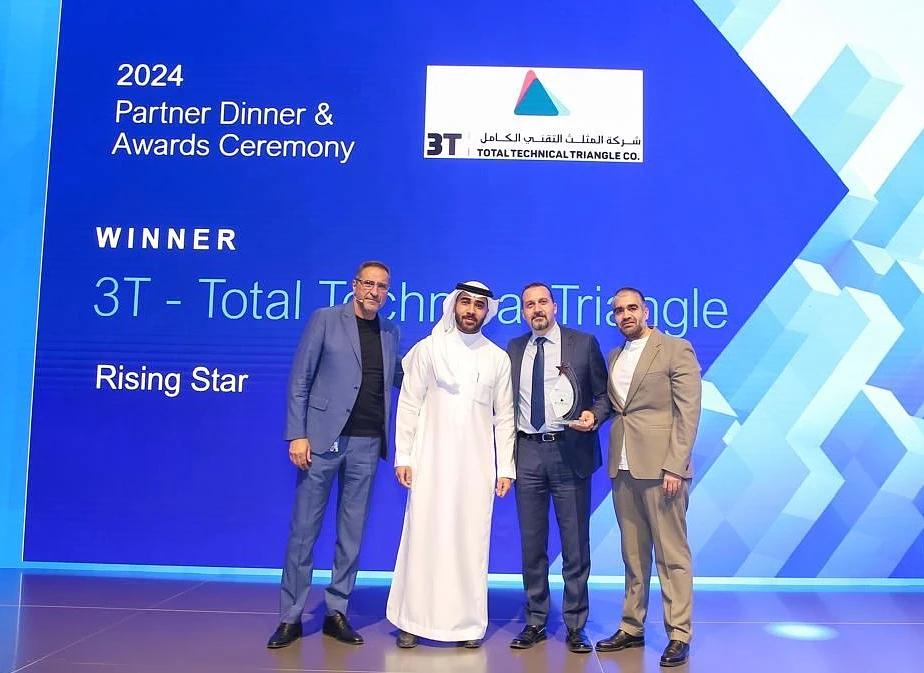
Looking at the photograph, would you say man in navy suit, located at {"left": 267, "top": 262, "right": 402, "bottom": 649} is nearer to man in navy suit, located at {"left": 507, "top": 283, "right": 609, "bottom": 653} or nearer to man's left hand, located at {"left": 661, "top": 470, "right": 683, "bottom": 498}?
man in navy suit, located at {"left": 507, "top": 283, "right": 609, "bottom": 653}

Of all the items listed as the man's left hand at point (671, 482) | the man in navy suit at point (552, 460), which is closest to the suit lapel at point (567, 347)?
the man in navy suit at point (552, 460)

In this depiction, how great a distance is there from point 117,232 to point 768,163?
4.35m

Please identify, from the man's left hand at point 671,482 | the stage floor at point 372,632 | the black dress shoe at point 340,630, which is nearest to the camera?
the stage floor at point 372,632

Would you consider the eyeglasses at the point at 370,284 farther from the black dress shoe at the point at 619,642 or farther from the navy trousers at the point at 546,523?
the black dress shoe at the point at 619,642

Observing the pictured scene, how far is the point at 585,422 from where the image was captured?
342cm

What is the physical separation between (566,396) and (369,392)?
0.93 m

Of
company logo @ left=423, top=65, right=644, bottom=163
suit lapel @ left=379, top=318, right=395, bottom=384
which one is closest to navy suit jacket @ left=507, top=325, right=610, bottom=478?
suit lapel @ left=379, top=318, right=395, bottom=384

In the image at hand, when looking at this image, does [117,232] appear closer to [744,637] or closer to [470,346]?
[470,346]

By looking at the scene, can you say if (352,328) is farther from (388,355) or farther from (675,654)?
(675,654)

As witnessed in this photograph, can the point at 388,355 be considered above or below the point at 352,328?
below

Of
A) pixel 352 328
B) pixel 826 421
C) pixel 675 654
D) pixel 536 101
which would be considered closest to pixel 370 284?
pixel 352 328

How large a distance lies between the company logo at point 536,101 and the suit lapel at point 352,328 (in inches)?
86.2

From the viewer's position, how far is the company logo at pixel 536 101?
5129 mm

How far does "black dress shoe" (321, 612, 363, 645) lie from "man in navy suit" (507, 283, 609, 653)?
0.73 meters
